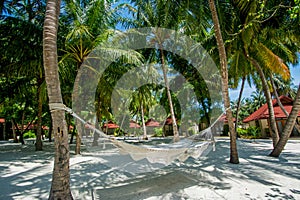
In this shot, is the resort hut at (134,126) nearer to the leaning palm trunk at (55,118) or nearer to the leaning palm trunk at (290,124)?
the leaning palm trunk at (290,124)

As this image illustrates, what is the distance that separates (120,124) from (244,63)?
13.8m

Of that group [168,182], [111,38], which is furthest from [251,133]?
[168,182]

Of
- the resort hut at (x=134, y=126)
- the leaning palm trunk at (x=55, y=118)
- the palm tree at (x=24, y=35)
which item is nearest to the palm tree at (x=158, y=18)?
the palm tree at (x=24, y=35)

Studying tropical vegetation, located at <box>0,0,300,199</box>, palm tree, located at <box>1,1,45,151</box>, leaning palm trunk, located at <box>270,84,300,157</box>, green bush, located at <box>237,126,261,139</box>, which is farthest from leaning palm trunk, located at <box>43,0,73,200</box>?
green bush, located at <box>237,126,261,139</box>

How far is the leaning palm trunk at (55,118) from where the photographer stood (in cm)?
179

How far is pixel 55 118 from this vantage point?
6.15 ft

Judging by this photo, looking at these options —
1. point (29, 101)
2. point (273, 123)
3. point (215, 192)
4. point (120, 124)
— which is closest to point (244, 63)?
point (273, 123)

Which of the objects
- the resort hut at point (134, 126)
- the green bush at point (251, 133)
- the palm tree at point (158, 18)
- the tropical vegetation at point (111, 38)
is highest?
the palm tree at point (158, 18)

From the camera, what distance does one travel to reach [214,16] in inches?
142

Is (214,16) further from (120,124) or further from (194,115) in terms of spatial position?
(120,124)

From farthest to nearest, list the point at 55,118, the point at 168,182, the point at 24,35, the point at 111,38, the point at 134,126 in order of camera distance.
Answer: the point at 134,126 → the point at 111,38 → the point at 24,35 → the point at 168,182 → the point at 55,118

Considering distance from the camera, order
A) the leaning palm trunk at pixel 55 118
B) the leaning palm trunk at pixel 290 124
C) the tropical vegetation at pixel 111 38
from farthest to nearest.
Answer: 1. the leaning palm trunk at pixel 290 124
2. the tropical vegetation at pixel 111 38
3. the leaning palm trunk at pixel 55 118

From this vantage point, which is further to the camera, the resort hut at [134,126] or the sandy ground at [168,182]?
the resort hut at [134,126]

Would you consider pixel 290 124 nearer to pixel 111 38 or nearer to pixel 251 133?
pixel 111 38
